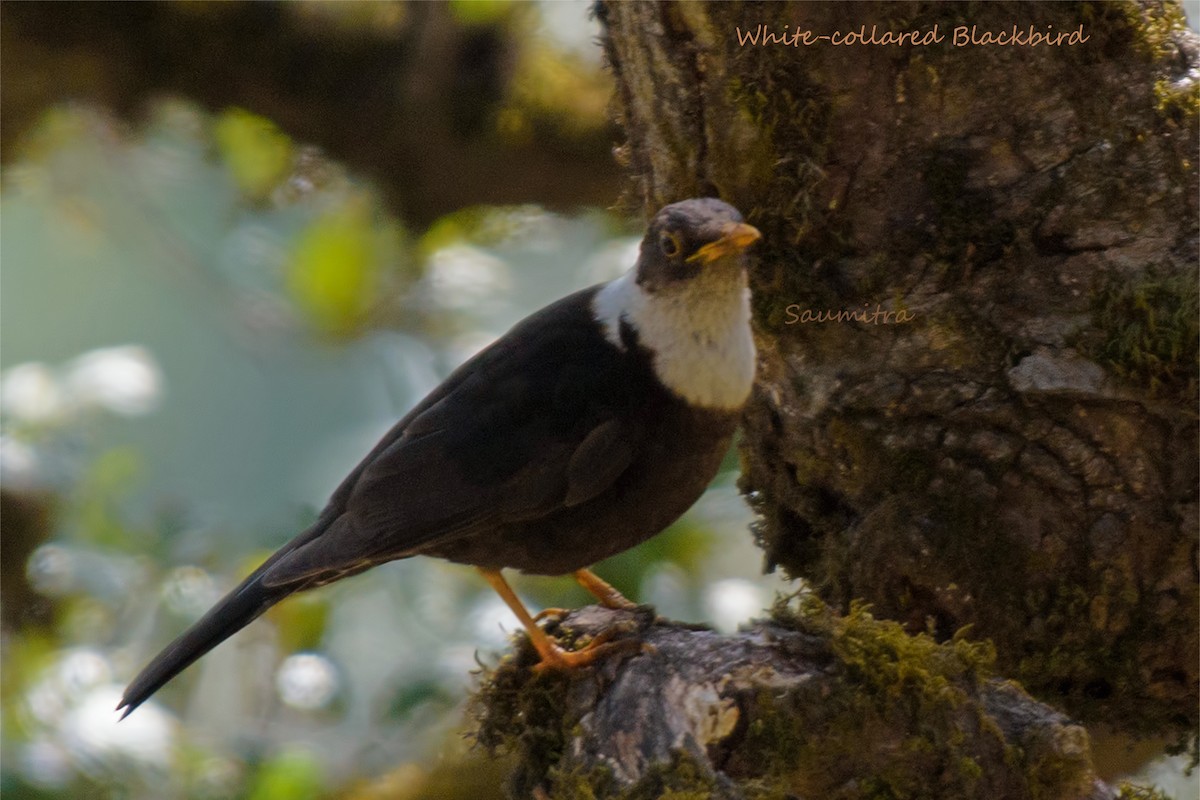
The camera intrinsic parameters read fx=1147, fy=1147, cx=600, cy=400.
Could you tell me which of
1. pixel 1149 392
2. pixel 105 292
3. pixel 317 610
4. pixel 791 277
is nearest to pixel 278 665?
pixel 317 610

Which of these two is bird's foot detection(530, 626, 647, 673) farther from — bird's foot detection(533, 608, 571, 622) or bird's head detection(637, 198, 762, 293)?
bird's head detection(637, 198, 762, 293)

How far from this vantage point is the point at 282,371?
4559mm

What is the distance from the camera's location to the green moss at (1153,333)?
260cm

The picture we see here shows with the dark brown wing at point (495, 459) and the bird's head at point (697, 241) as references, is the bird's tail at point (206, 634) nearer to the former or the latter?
the dark brown wing at point (495, 459)

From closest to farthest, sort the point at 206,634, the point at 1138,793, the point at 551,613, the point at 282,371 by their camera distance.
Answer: the point at 1138,793
the point at 206,634
the point at 551,613
the point at 282,371

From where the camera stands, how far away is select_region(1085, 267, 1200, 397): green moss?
8.54ft

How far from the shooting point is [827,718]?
2221 mm

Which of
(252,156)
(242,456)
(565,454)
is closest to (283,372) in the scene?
(242,456)

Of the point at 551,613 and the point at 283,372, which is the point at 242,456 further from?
the point at 551,613

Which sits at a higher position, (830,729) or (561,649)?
(561,649)

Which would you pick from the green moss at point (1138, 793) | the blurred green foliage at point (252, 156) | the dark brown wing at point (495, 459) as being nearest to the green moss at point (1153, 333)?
the green moss at point (1138, 793)

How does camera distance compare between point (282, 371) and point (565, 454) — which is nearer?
point (565, 454)

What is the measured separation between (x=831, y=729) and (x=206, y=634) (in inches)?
60.5

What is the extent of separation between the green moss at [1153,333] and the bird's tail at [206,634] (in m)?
2.05
